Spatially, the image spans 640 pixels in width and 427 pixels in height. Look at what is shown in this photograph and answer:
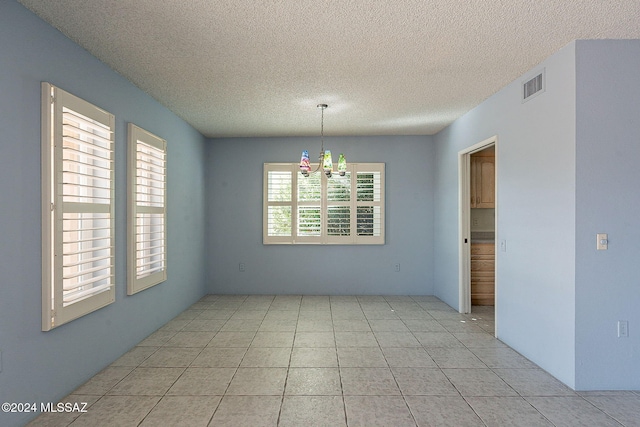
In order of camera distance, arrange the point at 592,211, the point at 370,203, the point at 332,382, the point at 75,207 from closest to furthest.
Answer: the point at 75,207
the point at 592,211
the point at 332,382
the point at 370,203

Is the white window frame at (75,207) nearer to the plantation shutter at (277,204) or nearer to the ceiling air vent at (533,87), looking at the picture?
the plantation shutter at (277,204)

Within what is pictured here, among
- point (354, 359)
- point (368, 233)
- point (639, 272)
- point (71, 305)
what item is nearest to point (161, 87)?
point (71, 305)

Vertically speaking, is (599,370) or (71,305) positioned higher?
(71,305)

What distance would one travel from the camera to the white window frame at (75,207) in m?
2.48

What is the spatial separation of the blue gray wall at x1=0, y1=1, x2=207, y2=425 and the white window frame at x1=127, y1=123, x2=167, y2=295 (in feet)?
0.30

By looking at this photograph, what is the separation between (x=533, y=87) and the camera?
333cm

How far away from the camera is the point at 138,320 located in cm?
384

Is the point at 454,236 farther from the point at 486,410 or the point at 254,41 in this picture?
the point at 254,41

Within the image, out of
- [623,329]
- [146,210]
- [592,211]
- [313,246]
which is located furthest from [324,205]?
[623,329]

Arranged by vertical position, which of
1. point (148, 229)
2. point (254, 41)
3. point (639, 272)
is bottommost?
point (639, 272)

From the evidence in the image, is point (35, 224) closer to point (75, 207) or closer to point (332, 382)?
point (75, 207)

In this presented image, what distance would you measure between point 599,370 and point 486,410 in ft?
3.39

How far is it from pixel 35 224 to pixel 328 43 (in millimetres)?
2396

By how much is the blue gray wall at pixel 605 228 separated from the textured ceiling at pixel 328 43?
505mm
